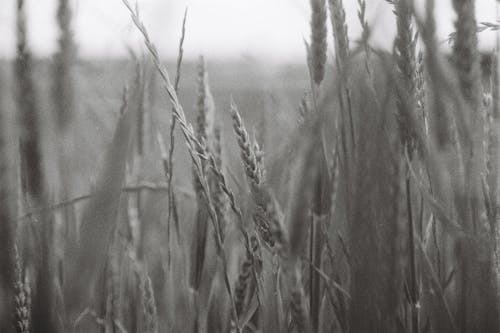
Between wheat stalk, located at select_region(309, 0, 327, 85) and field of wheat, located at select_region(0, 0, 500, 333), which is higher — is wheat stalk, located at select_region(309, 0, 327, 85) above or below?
above

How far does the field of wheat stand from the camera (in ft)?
1.78

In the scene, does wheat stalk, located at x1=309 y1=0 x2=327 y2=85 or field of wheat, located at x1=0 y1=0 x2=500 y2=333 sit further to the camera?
wheat stalk, located at x1=309 y1=0 x2=327 y2=85

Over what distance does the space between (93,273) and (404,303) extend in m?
0.30

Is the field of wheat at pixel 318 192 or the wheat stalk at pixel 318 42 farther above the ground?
the wheat stalk at pixel 318 42

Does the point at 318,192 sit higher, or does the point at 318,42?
the point at 318,42

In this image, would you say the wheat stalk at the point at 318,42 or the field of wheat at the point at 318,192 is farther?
the wheat stalk at the point at 318,42

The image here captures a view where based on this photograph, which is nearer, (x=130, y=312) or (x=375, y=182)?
(x=375, y=182)

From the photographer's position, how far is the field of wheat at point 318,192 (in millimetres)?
542

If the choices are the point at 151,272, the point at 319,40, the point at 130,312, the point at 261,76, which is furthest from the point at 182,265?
the point at 261,76

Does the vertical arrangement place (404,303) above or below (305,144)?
below

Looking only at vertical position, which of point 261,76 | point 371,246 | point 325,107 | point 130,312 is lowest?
point 130,312

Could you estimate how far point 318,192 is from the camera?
737 millimetres

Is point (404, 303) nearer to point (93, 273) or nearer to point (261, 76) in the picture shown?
point (93, 273)

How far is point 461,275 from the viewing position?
64cm
